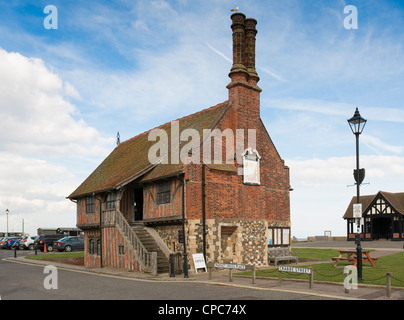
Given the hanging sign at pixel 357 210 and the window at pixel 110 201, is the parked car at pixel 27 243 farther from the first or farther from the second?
the hanging sign at pixel 357 210

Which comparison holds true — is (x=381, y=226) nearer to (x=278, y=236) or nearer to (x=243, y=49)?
(x=278, y=236)

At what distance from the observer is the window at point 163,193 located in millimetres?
21453

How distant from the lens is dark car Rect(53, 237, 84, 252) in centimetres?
4053

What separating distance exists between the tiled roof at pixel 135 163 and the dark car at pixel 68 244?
38.7ft

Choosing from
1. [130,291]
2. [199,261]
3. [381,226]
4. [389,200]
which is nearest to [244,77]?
A: [199,261]

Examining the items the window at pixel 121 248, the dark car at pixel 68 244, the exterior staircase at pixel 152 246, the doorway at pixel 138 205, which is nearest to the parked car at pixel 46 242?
the dark car at pixel 68 244

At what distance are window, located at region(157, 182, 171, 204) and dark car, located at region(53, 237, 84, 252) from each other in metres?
22.3

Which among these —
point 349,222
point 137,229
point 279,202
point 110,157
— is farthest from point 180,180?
point 349,222

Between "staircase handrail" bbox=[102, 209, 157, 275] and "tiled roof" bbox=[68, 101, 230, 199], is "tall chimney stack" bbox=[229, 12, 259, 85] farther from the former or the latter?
"staircase handrail" bbox=[102, 209, 157, 275]

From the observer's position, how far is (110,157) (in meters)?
33.4

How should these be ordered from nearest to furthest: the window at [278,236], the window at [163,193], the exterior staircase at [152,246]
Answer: the exterior staircase at [152,246], the window at [163,193], the window at [278,236]

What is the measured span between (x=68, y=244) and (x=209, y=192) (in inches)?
982

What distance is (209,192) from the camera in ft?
68.2
